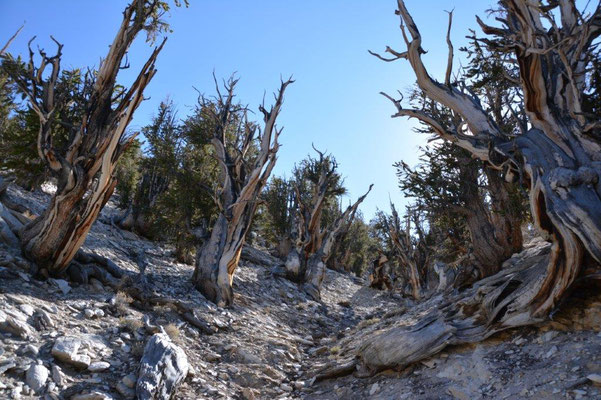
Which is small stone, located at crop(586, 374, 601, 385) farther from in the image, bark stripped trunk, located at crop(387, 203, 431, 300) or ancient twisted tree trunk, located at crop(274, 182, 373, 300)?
bark stripped trunk, located at crop(387, 203, 431, 300)

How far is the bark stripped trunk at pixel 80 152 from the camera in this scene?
5.18 m

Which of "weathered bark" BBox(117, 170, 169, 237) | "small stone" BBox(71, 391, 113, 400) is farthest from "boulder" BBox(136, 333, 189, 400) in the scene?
"weathered bark" BBox(117, 170, 169, 237)

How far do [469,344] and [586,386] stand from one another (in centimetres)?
128

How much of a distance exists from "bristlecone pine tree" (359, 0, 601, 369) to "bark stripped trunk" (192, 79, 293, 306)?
10.7 ft

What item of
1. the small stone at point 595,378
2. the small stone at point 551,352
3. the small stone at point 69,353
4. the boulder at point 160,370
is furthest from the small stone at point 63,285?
the small stone at point 595,378

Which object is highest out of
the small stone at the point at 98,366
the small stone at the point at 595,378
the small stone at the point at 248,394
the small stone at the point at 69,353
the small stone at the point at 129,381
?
the small stone at the point at 595,378

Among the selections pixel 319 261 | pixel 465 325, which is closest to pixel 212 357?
pixel 465 325

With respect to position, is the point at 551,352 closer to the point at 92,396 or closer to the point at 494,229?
the point at 92,396

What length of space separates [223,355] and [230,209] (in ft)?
10.5

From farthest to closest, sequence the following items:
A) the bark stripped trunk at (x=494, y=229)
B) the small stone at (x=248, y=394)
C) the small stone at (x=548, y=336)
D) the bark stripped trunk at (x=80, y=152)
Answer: the bark stripped trunk at (x=494, y=229) < the bark stripped trunk at (x=80, y=152) < the small stone at (x=248, y=394) < the small stone at (x=548, y=336)

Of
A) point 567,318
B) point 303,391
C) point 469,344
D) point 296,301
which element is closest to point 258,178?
point 296,301

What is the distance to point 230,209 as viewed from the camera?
7.66 m

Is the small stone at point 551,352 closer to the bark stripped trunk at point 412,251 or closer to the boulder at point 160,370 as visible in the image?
the boulder at point 160,370

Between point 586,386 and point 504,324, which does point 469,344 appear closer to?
point 504,324
